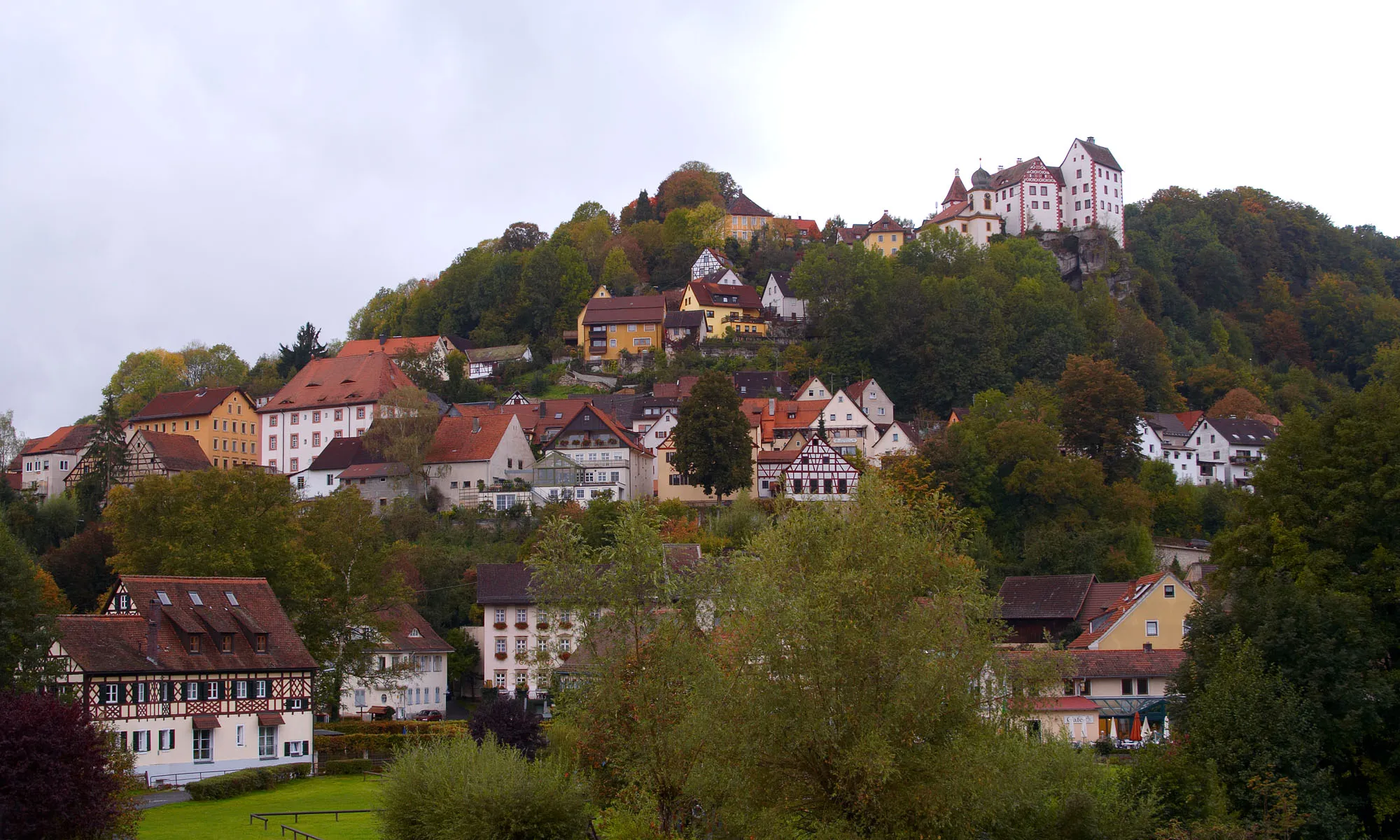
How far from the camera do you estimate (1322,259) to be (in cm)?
15375

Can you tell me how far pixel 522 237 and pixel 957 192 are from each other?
47275 mm

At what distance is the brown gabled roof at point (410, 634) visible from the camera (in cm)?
6069

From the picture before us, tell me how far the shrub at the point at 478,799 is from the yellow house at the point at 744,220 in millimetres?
124086

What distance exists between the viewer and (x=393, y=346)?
127000mm

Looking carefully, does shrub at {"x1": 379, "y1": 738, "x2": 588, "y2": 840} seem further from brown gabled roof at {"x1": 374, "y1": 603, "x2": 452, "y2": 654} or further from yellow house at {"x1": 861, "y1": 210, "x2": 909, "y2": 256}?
yellow house at {"x1": 861, "y1": 210, "x2": 909, "y2": 256}

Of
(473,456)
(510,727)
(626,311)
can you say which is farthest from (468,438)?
(510,727)

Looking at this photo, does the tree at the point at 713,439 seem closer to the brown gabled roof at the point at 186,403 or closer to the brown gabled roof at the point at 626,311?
the brown gabled roof at the point at 626,311

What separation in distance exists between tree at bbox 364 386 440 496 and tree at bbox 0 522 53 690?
50.0 m

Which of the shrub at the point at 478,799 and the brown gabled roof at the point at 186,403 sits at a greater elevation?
the brown gabled roof at the point at 186,403

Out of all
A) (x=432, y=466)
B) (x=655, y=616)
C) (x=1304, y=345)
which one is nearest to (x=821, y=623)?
(x=655, y=616)

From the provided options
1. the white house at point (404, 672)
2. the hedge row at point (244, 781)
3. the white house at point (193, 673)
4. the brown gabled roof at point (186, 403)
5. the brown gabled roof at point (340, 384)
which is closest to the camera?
the hedge row at point (244, 781)

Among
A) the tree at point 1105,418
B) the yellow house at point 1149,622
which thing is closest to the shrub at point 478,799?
the yellow house at point 1149,622

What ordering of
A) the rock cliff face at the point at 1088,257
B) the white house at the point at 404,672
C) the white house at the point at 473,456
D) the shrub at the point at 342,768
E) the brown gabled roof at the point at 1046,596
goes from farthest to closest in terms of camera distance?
the rock cliff face at the point at 1088,257 → the white house at the point at 473,456 → the brown gabled roof at the point at 1046,596 → the white house at the point at 404,672 → the shrub at the point at 342,768

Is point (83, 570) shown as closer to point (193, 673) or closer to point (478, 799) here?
point (193, 673)
